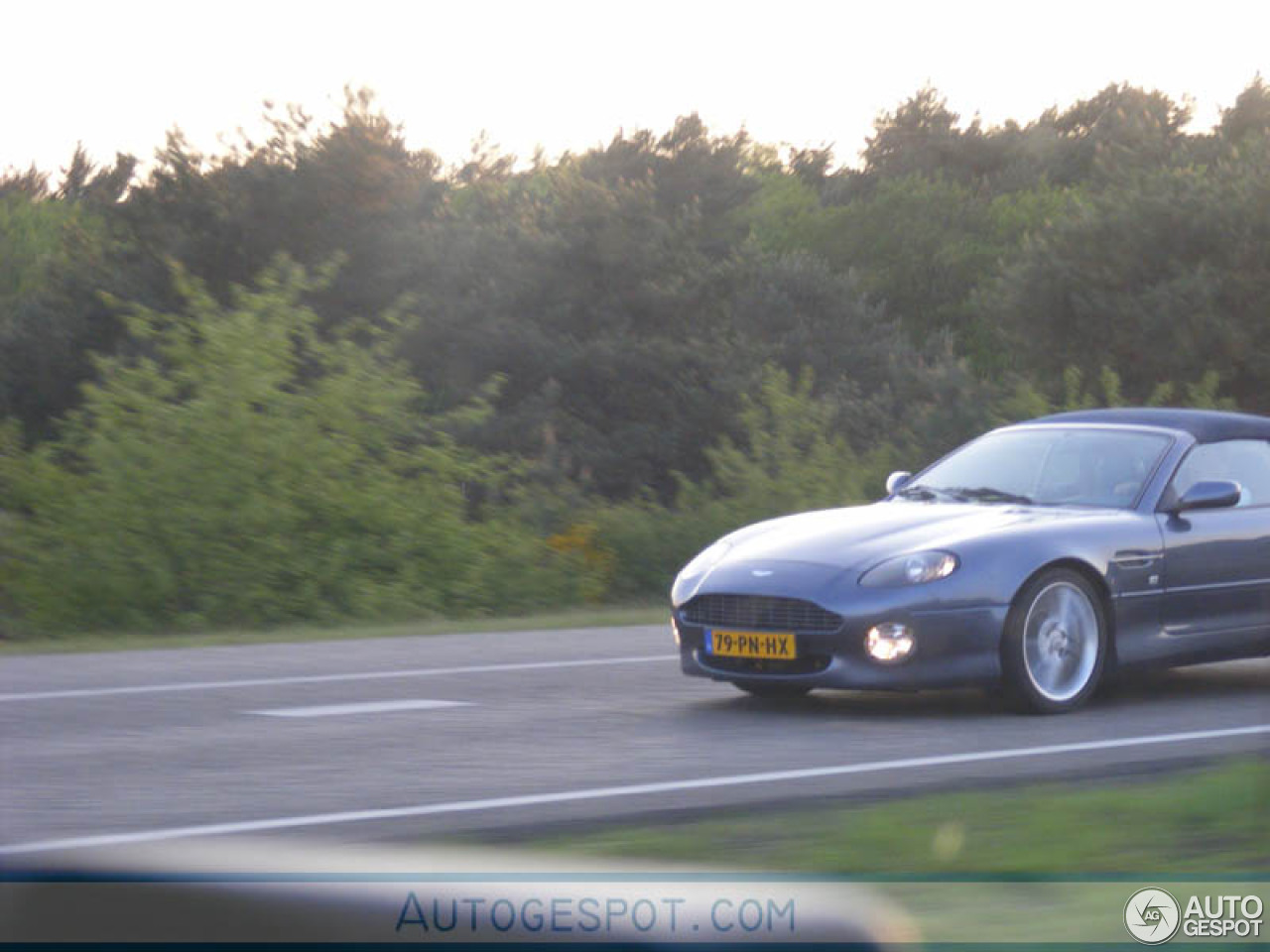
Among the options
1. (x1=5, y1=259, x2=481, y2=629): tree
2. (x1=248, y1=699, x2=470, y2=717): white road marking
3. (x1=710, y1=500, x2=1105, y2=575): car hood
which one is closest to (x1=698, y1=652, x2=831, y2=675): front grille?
(x1=710, y1=500, x2=1105, y2=575): car hood

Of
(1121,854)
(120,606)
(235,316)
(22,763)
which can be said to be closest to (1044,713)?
(1121,854)

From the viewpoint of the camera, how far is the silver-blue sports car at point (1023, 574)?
9578 mm

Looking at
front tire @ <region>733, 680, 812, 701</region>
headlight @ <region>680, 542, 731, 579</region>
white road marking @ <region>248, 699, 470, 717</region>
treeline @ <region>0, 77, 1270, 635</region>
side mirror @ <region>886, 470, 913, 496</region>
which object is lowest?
front tire @ <region>733, 680, 812, 701</region>

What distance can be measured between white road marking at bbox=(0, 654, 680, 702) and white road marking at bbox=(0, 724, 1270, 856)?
412 cm

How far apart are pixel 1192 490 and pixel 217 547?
35.1ft

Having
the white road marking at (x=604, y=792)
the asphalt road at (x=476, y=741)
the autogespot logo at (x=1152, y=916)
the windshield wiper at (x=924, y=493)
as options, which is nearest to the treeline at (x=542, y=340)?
the asphalt road at (x=476, y=741)

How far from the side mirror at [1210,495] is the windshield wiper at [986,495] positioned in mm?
802

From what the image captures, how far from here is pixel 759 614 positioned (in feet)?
32.1

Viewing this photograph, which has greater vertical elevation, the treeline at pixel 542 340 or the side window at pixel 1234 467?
the treeline at pixel 542 340

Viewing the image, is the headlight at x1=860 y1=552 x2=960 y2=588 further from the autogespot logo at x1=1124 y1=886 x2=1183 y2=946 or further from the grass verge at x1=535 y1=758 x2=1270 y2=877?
the autogespot logo at x1=1124 y1=886 x2=1183 y2=946

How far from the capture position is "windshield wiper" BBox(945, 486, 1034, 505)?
10664 millimetres

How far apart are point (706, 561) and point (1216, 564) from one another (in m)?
2.70

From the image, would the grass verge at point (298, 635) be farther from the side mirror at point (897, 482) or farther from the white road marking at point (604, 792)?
the white road marking at point (604, 792)

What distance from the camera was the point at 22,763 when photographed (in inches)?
319
